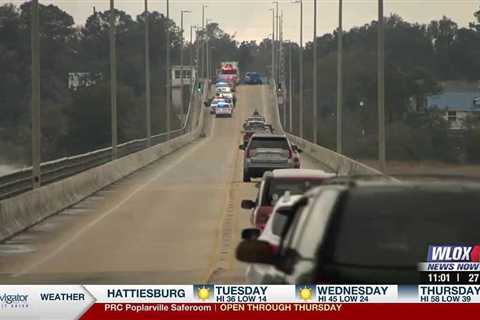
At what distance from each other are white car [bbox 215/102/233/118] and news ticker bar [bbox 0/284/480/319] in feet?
344

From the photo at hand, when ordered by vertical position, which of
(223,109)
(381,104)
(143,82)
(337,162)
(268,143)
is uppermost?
(143,82)

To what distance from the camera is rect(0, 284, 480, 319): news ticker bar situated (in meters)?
4.84

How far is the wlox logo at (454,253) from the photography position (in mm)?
4535

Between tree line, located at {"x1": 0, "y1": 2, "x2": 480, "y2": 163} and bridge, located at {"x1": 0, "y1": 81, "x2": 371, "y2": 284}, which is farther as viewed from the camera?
tree line, located at {"x1": 0, "y1": 2, "x2": 480, "y2": 163}

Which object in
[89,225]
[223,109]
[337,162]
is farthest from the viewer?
[223,109]

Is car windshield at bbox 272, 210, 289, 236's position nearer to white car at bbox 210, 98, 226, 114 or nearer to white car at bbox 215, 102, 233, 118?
white car at bbox 215, 102, 233, 118

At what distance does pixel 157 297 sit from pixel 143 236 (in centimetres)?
895

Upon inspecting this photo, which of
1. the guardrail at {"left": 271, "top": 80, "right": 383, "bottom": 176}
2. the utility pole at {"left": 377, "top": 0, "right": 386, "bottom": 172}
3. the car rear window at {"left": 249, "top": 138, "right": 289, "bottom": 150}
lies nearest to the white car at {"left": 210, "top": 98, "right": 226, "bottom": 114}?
the guardrail at {"left": 271, "top": 80, "right": 383, "bottom": 176}

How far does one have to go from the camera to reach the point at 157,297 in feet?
17.7

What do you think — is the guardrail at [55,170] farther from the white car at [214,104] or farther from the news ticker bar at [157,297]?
the white car at [214,104]

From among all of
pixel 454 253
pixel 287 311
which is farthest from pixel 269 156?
pixel 454 253

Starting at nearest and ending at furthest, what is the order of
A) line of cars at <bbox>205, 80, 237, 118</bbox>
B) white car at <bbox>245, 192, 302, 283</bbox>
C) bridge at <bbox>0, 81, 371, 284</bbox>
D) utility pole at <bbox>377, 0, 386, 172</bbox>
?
white car at <bbox>245, 192, 302, 283</bbox> < bridge at <bbox>0, 81, 371, 284</bbox> < utility pole at <bbox>377, 0, 386, 172</bbox> < line of cars at <bbox>205, 80, 237, 118</bbox>

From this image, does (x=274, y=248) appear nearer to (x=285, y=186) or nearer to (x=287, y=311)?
(x=287, y=311)

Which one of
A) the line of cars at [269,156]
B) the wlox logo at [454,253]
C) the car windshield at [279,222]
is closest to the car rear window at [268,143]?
the line of cars at [269,156]
